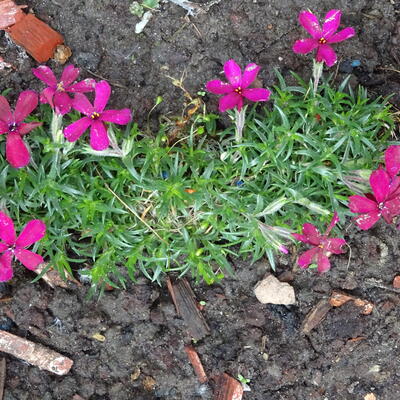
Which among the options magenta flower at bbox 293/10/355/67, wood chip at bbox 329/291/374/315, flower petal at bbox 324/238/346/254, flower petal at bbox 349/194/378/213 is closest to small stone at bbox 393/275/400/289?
wood chip at bbox 329/291/374/315

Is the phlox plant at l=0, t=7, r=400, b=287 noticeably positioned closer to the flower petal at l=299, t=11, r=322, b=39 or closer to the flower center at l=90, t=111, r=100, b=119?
the flower petal at l=299, t=11, r=322, b=39

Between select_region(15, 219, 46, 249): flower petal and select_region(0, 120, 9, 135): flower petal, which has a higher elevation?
select_region(0, 120, 9, 135): flower petal

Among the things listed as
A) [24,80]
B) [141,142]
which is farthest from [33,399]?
[24,80]

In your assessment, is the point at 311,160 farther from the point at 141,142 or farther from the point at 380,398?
the point at 380,398

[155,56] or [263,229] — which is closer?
[263,229]

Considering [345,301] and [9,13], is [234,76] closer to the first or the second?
[9,13]

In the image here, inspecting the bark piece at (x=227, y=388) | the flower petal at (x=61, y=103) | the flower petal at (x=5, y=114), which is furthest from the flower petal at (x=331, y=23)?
the bark piece at (x=227, y=388)

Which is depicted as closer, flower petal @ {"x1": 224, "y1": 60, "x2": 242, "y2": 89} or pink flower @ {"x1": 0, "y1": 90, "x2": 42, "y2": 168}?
pink flower @ {"x1": 0, "y1": 90, "x2": 42, "y2": 168}
